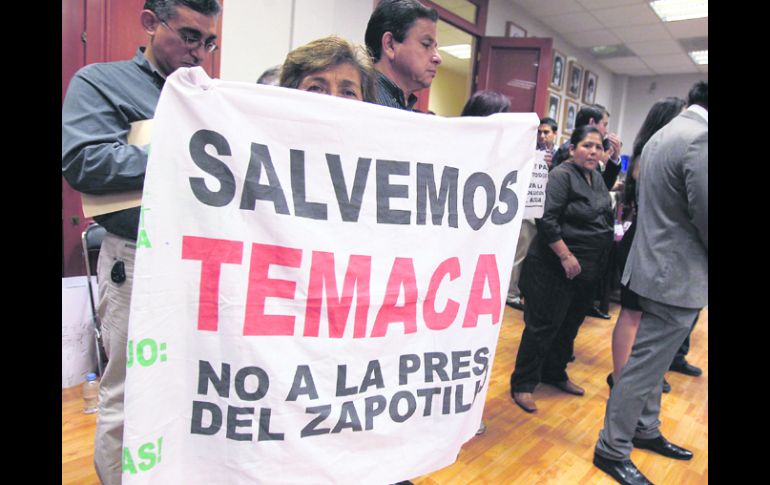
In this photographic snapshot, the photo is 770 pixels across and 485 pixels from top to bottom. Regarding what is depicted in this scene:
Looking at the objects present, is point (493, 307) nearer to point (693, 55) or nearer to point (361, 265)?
point (361, 265)

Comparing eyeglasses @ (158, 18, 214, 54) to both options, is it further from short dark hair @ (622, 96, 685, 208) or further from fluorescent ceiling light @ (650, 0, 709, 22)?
fluorescent ceiling light @ (650, 0, 709, 22)

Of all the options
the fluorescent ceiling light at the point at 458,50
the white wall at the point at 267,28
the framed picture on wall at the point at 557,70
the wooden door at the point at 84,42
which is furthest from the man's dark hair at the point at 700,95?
the fluorescent ceiling light at the point at 458,50

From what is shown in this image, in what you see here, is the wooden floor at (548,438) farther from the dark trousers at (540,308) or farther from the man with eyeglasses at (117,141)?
the man with eyeglasses at (117,141)

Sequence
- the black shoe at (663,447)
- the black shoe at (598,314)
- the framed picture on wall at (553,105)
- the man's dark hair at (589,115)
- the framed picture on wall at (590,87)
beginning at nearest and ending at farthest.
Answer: the black shoe at (663,447) < the man's dark hair at (589,115) < the black shoe at (598,314) < the framed picture on wall at (553,105) < the framed picture on wall at (590,87)

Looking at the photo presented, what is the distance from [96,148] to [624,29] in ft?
22.3

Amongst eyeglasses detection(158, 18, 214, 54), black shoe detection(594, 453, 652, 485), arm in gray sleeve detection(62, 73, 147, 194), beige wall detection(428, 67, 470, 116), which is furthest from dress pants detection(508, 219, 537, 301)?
beige wall detection(428, 67, 470, 116)

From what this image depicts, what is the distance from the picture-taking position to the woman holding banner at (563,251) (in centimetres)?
210

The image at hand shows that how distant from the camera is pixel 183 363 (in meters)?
0.82

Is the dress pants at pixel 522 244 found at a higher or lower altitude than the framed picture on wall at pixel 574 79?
lower

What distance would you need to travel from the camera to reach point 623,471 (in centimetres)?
168

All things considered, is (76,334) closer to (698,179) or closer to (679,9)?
(698,179)

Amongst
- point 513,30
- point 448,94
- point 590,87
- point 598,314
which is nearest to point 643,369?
point 598,314

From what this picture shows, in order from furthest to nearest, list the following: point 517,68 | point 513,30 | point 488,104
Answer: point 513,30 → point 517,68 → point 488,104

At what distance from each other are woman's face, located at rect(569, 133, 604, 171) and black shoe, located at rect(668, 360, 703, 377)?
1.55 metres
